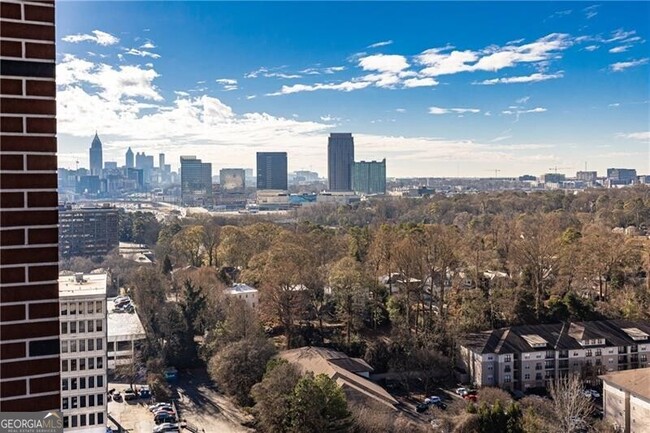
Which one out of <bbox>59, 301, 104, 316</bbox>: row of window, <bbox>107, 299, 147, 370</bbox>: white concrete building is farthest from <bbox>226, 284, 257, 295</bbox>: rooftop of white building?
<bbox>59, 301, 104, 316</bbox>: row of window

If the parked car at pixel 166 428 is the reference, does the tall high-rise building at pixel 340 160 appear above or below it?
above

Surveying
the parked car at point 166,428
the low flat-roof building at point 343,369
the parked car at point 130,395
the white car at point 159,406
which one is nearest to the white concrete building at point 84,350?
the parked car at point 166,428

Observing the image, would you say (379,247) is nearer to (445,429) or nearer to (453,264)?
(453,264)

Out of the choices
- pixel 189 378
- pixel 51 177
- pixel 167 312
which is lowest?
pixel 189 378

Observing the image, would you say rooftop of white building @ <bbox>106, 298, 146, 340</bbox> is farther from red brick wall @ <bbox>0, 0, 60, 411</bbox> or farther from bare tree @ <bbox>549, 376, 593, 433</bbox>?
red brick wall @ <bbox>0, 0, 60, 411</bbox>

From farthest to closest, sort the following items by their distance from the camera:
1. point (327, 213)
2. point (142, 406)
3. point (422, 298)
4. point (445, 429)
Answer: point (327, 213) < point (422, 298) < point (142, 406) < point (445, 429)

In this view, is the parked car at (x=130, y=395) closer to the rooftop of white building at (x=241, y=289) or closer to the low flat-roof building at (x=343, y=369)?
the low flat-roof building at (x=343, y=369)

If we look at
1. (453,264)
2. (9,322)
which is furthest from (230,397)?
(9,322)
